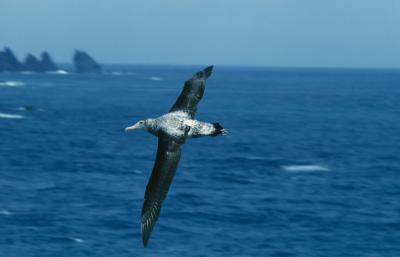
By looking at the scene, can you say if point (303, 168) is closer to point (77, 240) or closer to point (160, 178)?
point (77, 240)

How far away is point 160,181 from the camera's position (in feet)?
75.7

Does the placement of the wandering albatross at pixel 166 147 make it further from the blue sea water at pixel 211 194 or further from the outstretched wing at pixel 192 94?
the blue sea water at pixel 211 194

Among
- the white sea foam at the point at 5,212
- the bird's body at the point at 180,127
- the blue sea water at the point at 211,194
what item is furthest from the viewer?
the white sea foam at the point at 5,212

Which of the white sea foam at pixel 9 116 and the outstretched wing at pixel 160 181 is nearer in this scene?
the outstretched wing at pixel 160 181

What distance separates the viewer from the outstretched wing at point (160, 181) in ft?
74.4

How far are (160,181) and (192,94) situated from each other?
3.55m

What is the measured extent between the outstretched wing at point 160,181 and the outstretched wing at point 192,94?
59.1 inches

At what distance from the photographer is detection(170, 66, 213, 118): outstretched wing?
966 inches

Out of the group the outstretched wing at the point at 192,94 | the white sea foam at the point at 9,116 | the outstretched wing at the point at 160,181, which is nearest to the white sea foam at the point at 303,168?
the outstretched wing at the point at 192,94

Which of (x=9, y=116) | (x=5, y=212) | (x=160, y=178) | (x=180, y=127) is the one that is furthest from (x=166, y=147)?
(x=9, y=116)

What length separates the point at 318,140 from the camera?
133250 millimetres

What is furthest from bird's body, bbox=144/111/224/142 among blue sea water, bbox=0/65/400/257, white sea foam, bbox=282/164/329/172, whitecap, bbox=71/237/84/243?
white sea foam, bbox=282/164/329/172

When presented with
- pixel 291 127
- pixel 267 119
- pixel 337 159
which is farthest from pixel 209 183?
pixel 267 119

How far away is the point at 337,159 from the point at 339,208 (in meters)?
36.0
